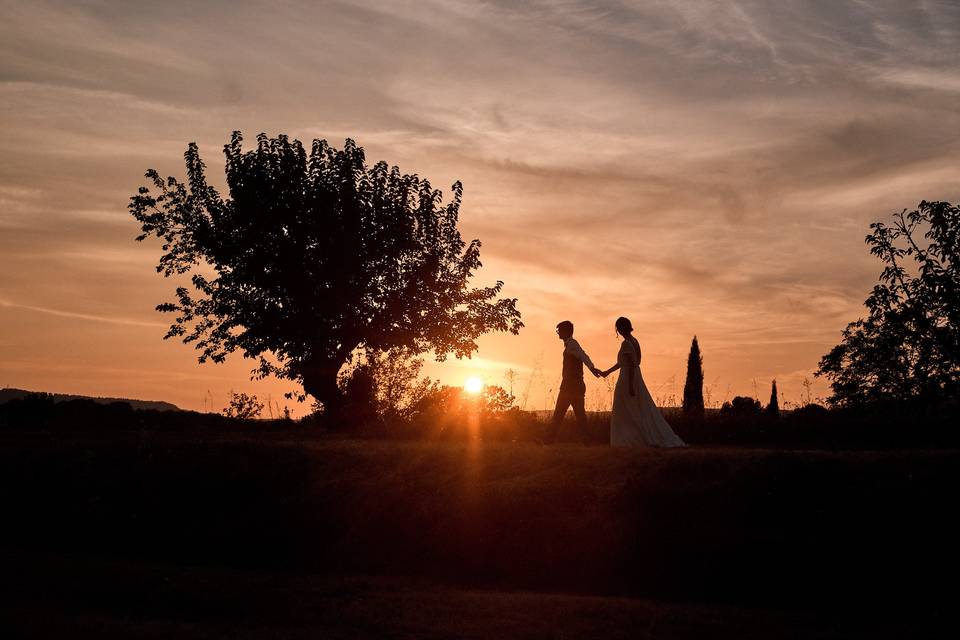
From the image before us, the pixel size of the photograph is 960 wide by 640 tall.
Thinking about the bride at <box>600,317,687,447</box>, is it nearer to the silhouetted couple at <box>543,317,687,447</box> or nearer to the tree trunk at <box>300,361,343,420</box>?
the silhouetted couple at <box>543,317,687,447</box>

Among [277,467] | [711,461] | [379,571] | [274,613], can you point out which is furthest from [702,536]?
[277,467]

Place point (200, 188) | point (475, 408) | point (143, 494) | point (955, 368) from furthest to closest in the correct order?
point (200, 188) < point (475, 408) < point (955, 368) < point (143, 494)

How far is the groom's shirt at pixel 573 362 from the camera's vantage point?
20688 millimetres

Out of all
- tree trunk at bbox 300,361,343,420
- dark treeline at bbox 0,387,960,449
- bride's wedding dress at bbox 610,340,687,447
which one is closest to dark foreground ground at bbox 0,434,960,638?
bride's wedding dress at bbox 610,340,687,447

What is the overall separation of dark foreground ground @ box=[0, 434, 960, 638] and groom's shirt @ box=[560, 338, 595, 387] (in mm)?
2336

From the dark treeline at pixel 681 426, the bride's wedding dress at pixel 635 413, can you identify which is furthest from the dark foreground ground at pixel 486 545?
the dark treeline at pixel 681 426

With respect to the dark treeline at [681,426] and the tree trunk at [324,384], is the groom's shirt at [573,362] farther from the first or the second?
the tree trunk at [324,384]

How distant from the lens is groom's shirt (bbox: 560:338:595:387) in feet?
67.9

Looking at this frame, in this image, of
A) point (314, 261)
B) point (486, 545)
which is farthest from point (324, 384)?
point (486, 545)

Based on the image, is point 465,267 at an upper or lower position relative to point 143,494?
upper

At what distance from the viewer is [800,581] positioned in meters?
13.8

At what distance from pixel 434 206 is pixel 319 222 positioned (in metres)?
5.09

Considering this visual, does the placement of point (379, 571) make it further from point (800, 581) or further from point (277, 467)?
point (800, 581)

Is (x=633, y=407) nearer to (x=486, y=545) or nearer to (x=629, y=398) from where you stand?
(x=629, y=398)
